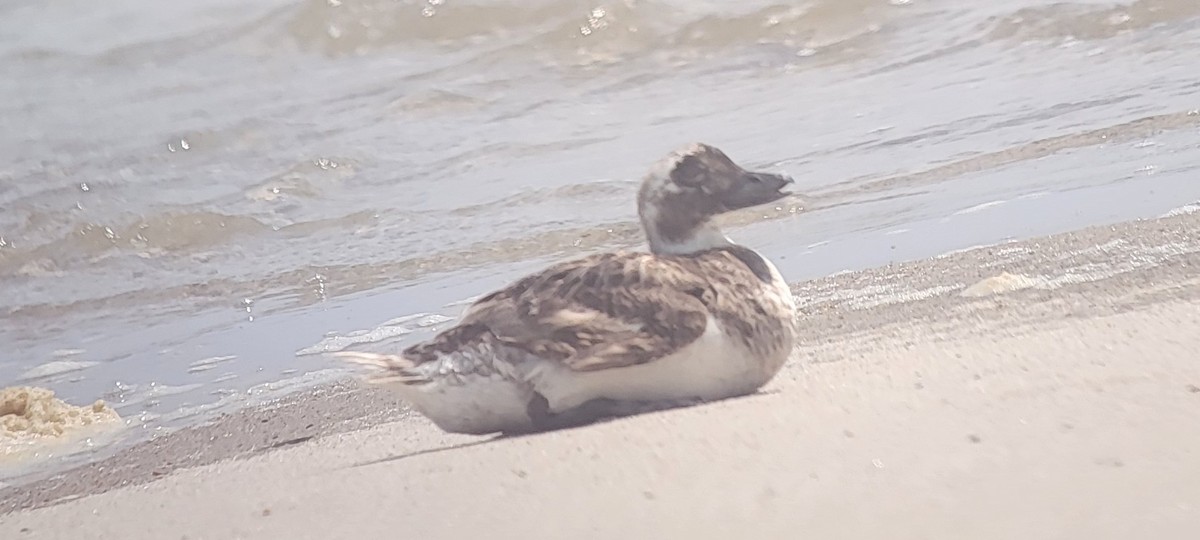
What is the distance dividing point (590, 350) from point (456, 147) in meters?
7.22

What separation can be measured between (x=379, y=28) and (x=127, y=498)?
11744 mm

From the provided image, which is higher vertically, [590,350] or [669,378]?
[590,350]

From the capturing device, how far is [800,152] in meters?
9.01

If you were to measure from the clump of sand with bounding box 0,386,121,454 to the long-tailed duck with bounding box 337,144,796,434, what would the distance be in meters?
2.01

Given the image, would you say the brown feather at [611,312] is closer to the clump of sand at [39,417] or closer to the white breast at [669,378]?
the white breast at [669,378]

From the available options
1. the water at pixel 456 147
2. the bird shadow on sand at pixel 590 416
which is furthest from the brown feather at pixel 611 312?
the water at pixel 456 147

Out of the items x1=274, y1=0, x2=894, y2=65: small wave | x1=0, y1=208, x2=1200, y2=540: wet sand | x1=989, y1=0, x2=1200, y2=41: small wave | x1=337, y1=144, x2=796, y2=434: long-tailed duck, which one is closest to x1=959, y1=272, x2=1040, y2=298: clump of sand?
x1=0, y1=208, x2=1200, y2=540: wet sand

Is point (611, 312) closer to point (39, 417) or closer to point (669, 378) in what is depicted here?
point (669, 378)

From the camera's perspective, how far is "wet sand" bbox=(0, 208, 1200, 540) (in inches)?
105

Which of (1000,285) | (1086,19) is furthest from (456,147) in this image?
(1000,285)

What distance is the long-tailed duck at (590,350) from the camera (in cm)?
387

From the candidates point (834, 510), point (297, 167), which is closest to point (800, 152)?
point (297, 167)

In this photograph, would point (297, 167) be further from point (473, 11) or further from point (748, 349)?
point (748, 349)

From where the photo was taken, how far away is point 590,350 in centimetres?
384
